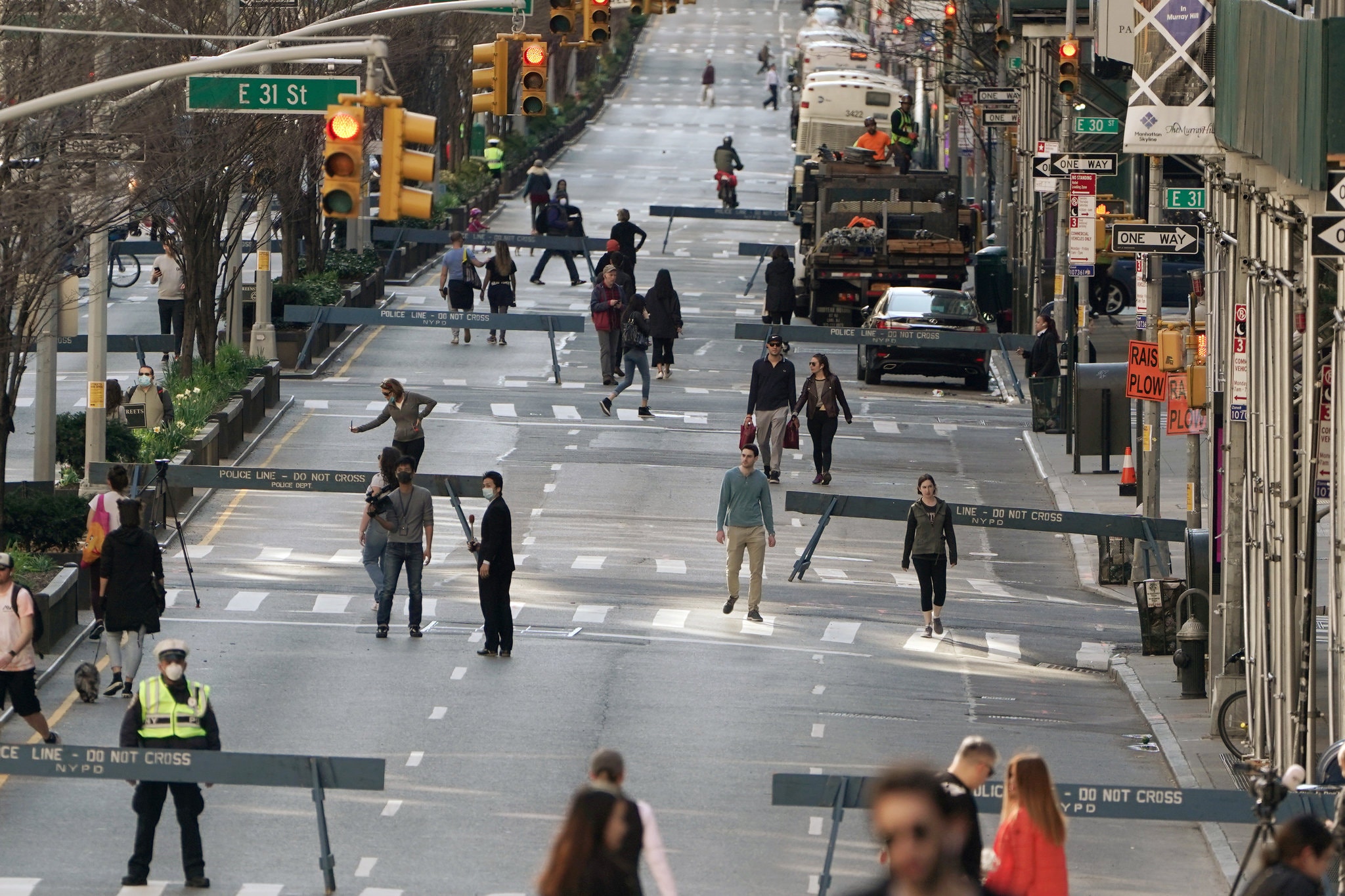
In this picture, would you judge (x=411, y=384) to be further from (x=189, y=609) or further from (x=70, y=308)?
(x=189, y=609)

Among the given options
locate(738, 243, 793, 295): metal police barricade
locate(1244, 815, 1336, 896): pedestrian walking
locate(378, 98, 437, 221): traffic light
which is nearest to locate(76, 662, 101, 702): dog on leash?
locate(378, 98, 437, 221): traffic light

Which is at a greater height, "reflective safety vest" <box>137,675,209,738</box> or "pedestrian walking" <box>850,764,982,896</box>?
"pedestrian walking" <box>850,764,982,896</box>

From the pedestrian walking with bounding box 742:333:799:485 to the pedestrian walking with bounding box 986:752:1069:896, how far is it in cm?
1876

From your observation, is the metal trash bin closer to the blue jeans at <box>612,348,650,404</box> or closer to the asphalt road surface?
the asphalt road surface

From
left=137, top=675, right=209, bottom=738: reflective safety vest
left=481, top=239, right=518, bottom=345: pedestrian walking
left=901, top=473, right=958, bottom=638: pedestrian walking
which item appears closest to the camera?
left=137, top=675, right=209, bottom=738: reflective safety vest

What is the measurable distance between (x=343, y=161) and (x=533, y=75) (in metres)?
10.6

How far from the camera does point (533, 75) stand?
1000 inches

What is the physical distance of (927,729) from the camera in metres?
18.7

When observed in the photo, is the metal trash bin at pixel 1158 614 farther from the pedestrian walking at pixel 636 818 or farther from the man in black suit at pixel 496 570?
the pedestrian walking at pixel 636 818

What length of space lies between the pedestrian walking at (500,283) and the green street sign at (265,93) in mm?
24184

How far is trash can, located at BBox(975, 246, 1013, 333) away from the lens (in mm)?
47031

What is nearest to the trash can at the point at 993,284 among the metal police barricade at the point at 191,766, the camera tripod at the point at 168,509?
the camera tripod at the point at 168,509

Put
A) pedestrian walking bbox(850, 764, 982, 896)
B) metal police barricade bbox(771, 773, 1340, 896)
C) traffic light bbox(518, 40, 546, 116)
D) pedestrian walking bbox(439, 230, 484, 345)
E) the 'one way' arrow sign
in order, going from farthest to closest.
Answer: pedestrian walking bbox(439, 230, 484, 345)
traffic light bbox(518, 40, 546, 116)
the 'one way' arrow sign
metal police barricade bbox(771, 773, 1340, 896)
pedestrian walking bbox(850, 764, 982, 896)

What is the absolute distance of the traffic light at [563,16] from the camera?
78.2ft
